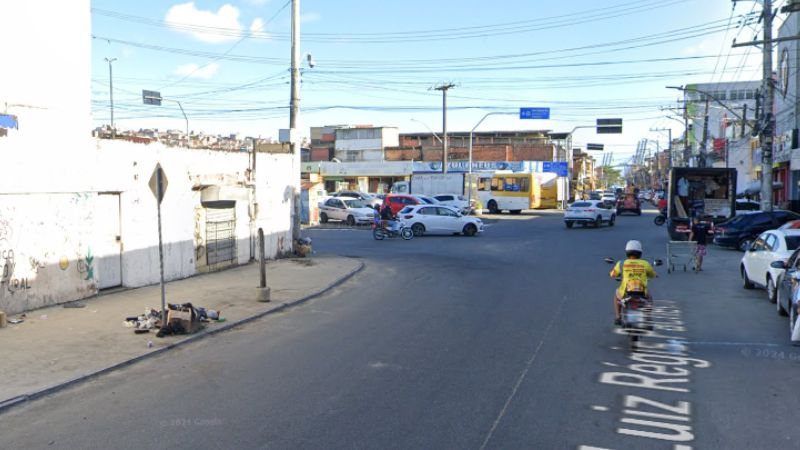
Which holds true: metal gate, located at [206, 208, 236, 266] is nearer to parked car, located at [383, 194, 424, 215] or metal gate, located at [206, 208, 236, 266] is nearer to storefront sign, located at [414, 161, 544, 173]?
parked car, located at [383, 194, 424, 215]

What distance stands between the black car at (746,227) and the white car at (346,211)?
18.7 meters

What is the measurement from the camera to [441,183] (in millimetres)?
53812

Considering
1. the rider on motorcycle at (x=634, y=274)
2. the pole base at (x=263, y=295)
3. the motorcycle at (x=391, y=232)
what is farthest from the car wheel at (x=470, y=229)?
the rider on motorcycle at (x=634, y=274)

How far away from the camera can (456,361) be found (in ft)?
29.9

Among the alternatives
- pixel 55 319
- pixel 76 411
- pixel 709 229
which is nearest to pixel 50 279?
pixel 55 319

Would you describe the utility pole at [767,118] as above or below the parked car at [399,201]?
above

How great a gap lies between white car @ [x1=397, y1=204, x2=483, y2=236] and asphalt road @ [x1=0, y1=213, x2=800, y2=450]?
18.1 metres

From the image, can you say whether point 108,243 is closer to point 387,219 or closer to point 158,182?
point 158,182

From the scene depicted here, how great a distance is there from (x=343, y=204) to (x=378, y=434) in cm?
3458

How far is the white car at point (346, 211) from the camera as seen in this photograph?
39938 mm

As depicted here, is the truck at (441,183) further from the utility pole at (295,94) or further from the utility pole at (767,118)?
the utility pole at (295,94)

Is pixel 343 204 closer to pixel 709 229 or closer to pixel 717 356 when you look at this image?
pixel 709 229

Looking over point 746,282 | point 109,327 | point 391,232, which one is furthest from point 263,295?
point 391,232

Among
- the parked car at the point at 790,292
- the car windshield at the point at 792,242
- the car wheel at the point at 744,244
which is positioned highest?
the car windshield at the point at 792,242
